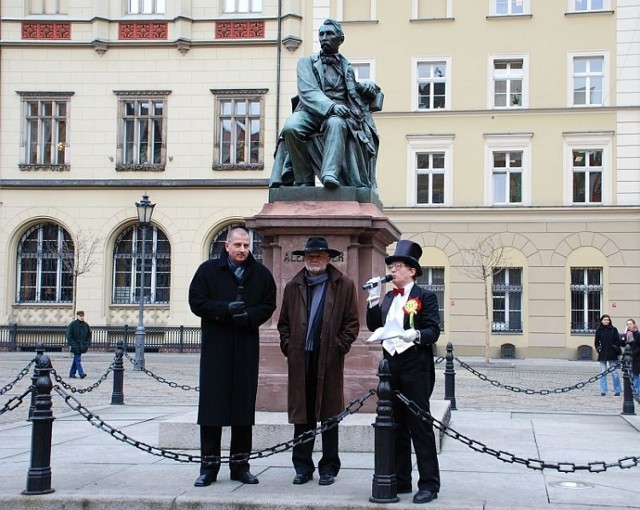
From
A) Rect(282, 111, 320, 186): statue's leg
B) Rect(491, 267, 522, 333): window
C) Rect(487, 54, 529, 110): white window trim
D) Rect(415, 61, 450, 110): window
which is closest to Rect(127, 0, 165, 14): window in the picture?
Rect(415, 61, 450, 110): window

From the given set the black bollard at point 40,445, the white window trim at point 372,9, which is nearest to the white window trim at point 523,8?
the white window trim at point 372,9

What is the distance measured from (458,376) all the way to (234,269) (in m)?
16.9

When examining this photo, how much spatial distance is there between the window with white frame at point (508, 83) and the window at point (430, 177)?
2.82m

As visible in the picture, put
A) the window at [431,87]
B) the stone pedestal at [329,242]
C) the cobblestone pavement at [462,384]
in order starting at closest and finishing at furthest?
the stone pedestal at [329,242] < the cobblestone pavement at [462,384] < the window at [431,87]

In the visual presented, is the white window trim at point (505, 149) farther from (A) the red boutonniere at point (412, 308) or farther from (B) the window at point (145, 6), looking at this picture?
(A) the red boutonniere at point (412, 308)

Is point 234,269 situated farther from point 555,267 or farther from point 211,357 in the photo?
point 555,267

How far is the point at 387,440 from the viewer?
264 inches

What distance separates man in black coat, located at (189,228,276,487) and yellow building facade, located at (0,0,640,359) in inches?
964

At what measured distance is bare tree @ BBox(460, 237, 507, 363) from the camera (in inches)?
1257

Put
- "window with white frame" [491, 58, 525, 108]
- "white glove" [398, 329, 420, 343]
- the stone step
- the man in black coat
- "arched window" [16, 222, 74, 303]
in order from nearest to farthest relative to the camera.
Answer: "white glove" [398, 329, 420, 343] → the man in black coat → the stone step → "window with white frame" [491, 58, 525, 108] → "arched window" [16, 222, 74, 303]

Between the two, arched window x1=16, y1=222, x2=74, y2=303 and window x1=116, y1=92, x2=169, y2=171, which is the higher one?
window x1=116, y1=92, x2=169, y2=171

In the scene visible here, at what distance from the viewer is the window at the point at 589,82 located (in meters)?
32.5

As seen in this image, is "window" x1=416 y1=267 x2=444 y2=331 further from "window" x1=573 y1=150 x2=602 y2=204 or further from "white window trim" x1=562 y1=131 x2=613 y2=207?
"window" x1=573 y1=150 x2=602 y2=204

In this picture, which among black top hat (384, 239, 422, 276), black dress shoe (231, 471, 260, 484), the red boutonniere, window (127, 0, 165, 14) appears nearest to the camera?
the red boutonniere
